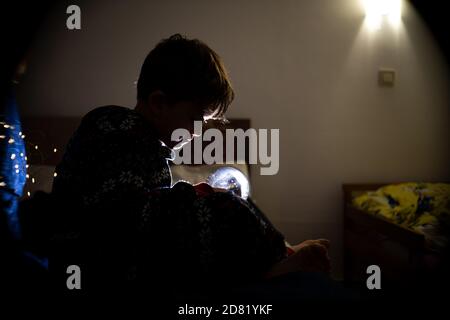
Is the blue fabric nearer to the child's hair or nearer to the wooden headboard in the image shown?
the wooden headboard

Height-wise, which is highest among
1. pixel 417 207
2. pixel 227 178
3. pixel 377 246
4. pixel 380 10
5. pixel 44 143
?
pixel 380 10

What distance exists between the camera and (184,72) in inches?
22.0

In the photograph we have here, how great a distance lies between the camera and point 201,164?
1.55 metres

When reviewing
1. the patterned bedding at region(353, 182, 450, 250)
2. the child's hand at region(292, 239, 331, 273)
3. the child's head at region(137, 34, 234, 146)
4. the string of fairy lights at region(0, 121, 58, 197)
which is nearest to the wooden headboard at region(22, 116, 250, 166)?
the string of fairy lights at region(0, 121, 58, 197)

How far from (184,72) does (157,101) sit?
0.07 metres

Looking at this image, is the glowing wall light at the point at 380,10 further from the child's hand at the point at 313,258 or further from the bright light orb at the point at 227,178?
the child's hand at the point at 313,258

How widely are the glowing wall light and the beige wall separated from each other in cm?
4

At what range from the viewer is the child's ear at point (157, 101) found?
1.84 feet

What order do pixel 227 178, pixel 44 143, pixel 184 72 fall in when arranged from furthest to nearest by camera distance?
pixel 227 178, pixel 44 143, pixel 184 72

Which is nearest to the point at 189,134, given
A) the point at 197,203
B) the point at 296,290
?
the point at 197,203

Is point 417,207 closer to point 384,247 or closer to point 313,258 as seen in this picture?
point 384,247

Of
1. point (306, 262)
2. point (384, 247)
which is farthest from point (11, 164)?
point (384, 247)

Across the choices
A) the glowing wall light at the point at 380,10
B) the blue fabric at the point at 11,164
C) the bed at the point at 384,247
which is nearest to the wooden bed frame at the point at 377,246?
the bed at the point at 384,247
